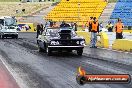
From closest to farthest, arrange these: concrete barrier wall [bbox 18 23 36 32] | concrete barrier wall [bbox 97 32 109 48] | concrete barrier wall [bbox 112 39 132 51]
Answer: concrete barrier wall [bbox 112 39 132 51], concrete barrier wall [bbox 97 32 109 48], concrete barrier wall [bbox 18 23 36 32]

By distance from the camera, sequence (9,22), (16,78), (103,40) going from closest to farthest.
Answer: (16,78) < (103,40) < (9,22)

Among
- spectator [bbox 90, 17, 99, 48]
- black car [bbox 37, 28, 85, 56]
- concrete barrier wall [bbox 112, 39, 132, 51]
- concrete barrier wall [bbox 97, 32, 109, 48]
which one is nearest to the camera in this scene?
black car [bbox 37, 28, 85, 56]

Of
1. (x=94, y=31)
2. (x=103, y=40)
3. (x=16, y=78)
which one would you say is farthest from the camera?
(x=103, y=40)

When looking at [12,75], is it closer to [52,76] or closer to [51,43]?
[52,76]

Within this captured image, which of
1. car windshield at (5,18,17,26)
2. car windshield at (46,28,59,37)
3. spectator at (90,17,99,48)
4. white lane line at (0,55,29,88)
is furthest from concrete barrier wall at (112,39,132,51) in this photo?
car windshield at (5,18,17,26)

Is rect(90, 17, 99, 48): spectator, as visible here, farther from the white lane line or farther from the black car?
the white lane line

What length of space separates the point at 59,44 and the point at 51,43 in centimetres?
41

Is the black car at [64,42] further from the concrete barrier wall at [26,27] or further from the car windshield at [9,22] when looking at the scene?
the concrete barrier wall at [26,27]

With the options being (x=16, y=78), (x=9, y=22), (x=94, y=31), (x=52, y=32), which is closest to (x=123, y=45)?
(x=94, y=31)

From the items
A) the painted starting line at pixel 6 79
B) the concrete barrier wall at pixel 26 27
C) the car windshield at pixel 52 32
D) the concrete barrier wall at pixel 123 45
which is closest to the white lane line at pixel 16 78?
the painted starting line at pixel 6 79

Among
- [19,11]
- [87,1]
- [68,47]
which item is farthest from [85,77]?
[19,11]

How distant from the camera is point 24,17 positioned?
7275 centimetres

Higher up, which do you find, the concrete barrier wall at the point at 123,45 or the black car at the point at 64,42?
the black car at the point at 64,42

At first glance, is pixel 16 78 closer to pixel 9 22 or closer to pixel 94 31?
pixel 94 31
